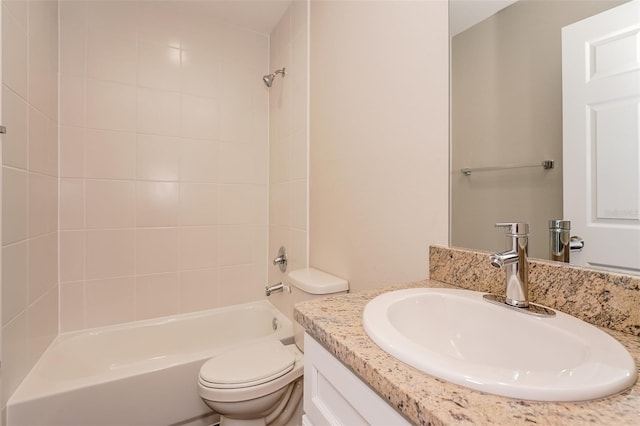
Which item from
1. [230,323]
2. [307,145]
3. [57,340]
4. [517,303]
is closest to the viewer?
[517,303]

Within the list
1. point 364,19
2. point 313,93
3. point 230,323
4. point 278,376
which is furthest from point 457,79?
point 230,323

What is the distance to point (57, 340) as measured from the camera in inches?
60.1

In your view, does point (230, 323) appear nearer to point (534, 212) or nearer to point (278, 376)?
point (278, 376)

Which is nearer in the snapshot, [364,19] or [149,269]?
[364,19]

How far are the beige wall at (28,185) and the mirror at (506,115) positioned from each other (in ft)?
4.95

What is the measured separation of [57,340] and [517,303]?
2084mm

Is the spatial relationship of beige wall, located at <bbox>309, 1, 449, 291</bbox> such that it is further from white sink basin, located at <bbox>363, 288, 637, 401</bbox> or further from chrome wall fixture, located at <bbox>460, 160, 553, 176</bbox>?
white sink basin, located at <bbox>363, 288, 637, 401</bbox>

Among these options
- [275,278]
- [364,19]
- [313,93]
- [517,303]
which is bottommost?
[275,278]

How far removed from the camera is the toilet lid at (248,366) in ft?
3.75

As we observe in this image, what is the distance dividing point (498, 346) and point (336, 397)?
357 millimetres

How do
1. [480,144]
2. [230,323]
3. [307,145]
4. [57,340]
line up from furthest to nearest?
1. [230,323]
2. [307,145]
3. [57,340]
4. [480,144]

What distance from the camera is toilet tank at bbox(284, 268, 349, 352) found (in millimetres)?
1281

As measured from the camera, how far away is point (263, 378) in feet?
3.83

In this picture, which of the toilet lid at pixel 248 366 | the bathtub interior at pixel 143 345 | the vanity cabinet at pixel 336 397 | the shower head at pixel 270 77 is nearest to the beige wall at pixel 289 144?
the shower head at pixel 270 77
